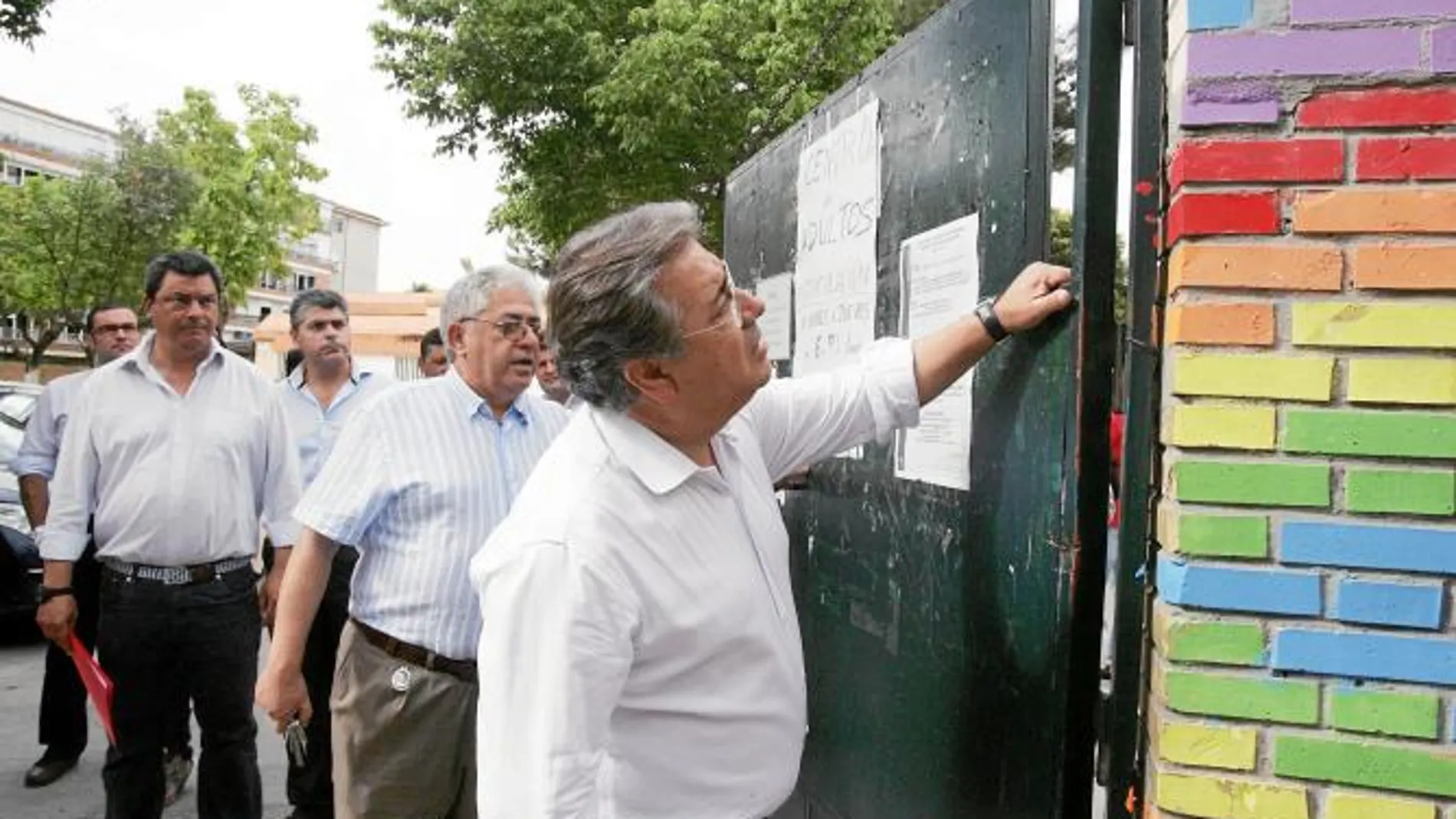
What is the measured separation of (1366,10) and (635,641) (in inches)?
48.9

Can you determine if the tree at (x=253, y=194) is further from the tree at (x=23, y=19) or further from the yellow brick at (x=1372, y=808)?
the yellow brick at (x=1372, y=808)

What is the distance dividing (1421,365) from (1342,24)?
1.43ft

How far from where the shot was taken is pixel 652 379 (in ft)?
5.87

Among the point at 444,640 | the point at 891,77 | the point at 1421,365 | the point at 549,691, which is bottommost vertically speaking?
the point at 444,640

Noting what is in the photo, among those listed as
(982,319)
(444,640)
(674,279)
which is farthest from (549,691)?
(444,640)

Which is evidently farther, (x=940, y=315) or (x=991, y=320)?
(x=940, y=315)

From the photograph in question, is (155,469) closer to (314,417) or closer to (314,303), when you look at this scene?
(314,417)

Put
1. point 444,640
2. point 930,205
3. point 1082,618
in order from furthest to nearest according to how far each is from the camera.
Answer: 1. point 444,640
2. point 930,205
3. point 1082,618

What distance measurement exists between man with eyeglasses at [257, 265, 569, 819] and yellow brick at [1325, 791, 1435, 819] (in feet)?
6.62

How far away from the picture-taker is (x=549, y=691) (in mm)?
1529

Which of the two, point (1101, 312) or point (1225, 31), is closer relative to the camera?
point (1225, 31)

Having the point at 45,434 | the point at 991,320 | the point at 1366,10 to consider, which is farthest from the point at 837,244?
the point at 45,434

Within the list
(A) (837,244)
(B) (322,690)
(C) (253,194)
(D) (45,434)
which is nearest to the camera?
(A) (837,244)

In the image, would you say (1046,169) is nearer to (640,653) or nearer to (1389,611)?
(1389,611)
